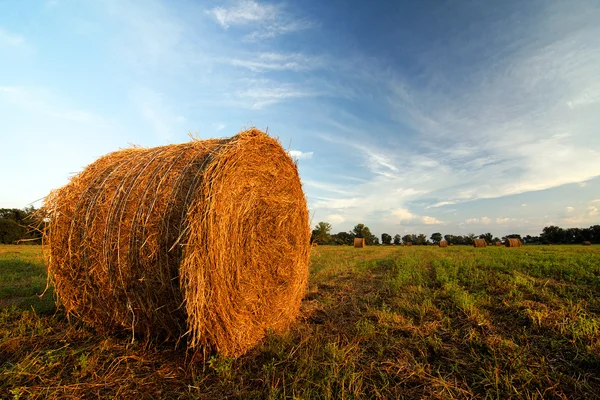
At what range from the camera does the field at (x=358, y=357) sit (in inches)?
120

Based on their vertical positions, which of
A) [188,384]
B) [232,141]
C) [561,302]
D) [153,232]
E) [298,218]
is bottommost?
[188,384]

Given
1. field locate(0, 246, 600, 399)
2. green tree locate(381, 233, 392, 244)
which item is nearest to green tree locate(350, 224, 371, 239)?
green tree locate(381, 233, 392, 244)

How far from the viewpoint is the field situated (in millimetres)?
3041

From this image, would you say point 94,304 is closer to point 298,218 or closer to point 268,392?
point 268,392

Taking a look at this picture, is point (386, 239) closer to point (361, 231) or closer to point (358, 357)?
point (361, 231)

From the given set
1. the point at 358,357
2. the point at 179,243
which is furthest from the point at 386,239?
the point at 179,243

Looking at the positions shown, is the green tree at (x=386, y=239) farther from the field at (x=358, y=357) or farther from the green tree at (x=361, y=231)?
the field at (x=358, y=357)

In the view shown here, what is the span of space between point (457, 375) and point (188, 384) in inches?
115

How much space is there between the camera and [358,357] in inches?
144

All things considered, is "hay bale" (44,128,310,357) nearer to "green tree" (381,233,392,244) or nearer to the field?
the field

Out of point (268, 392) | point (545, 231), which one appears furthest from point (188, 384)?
point (545, 231)

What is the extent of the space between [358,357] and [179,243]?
2.54 m

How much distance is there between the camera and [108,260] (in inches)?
158

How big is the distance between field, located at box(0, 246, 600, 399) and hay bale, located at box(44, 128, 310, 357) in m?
0.40
